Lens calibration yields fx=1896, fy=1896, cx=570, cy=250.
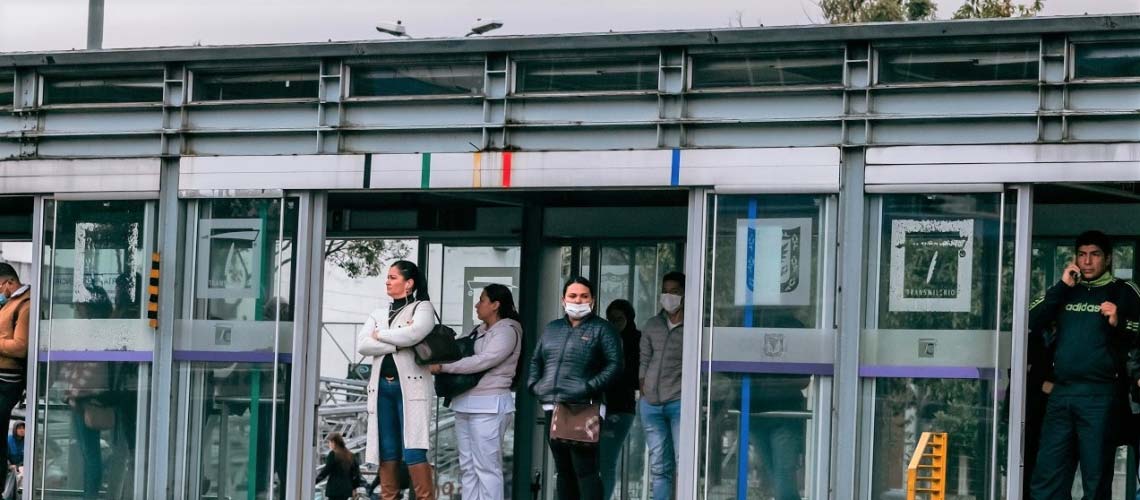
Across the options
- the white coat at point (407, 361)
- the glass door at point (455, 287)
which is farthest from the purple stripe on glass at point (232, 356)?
the glass door at point (455, 287)

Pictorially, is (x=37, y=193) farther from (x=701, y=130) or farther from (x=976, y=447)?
(x=976, y=447)

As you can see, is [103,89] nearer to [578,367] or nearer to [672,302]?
[578,367]

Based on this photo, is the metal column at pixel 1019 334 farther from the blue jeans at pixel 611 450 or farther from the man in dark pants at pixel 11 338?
the man in dark pants at pixel 11 338

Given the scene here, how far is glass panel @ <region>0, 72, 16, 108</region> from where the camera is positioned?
12.9 meters

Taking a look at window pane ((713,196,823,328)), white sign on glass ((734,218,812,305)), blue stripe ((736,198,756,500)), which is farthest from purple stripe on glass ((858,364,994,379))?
blue stripe ((736,198,756,500))

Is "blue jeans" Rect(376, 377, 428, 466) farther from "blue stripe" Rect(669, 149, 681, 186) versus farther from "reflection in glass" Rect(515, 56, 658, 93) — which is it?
"blue stripe" Rect(669, 149, 681, 186)

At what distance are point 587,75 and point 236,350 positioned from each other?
9.59ft

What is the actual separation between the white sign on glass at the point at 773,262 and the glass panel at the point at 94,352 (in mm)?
4046

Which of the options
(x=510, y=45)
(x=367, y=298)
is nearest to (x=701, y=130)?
(x=510, y=45)

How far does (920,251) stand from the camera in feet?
34.7

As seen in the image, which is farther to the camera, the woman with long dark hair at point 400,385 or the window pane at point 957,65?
the woman with long dark hair at point 400,385

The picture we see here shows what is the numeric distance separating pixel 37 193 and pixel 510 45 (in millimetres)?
3589

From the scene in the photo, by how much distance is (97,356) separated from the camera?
12617 millimetres

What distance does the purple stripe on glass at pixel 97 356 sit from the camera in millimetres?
12477
